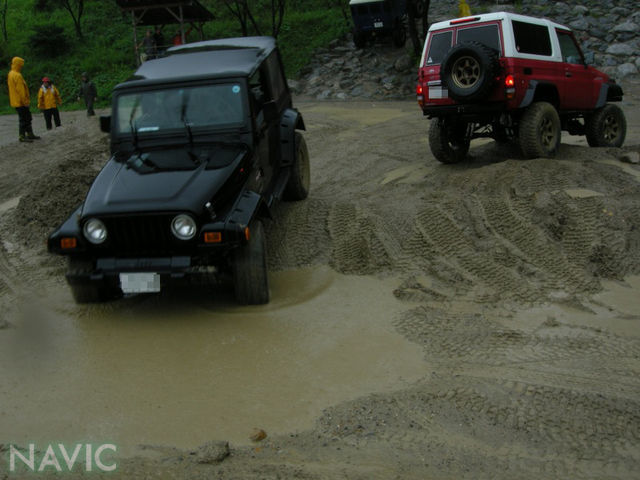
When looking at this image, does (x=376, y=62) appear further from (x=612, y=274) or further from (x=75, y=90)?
(x=612, y=274)

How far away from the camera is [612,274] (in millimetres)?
5531

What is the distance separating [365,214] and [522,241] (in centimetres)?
173

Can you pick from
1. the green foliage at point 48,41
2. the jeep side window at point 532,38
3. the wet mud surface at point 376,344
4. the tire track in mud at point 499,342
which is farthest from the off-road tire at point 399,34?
the tire track in mud at point 499,342

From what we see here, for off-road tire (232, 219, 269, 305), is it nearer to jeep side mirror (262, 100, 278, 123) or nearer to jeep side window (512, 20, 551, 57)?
jeep side mirror (262, 100, 278, 123)

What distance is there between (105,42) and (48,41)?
8.38ft

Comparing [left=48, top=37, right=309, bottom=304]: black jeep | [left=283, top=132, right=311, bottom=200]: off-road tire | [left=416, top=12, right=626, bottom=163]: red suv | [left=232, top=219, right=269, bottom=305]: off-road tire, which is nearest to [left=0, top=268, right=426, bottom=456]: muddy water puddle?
[left=232, top=219, right=269, bottom=305]: off-road tire

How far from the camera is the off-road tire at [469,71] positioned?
797cm

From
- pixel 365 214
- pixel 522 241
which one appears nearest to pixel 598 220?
pixel 522 241

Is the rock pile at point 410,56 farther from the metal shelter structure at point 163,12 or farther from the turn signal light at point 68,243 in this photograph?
the turn signal light at point 68,243

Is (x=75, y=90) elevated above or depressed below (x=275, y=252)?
above

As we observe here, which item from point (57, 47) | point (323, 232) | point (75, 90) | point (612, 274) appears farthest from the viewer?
point (57, 47)

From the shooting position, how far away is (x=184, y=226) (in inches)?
189

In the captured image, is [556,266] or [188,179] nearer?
[188,179]

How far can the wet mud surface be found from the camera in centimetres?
323
